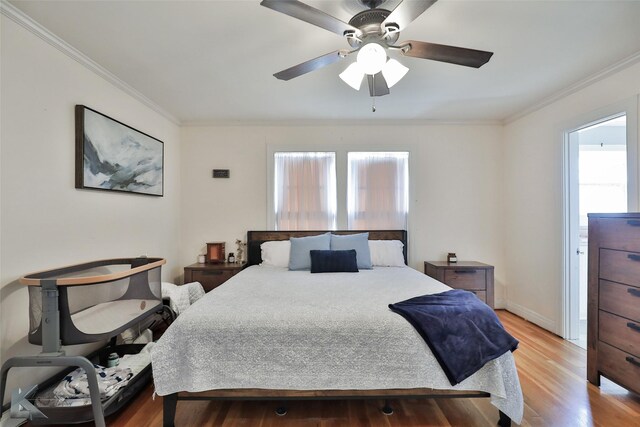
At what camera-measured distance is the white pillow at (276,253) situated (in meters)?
3.36

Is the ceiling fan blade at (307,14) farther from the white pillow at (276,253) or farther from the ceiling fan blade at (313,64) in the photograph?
the white pillow at (276,253)

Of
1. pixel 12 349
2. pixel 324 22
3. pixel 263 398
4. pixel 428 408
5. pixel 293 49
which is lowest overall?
pixel 428 408

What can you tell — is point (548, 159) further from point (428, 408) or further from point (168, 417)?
point (168, 417)

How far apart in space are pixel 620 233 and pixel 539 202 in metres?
1.33

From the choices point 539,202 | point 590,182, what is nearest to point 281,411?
point 539,202

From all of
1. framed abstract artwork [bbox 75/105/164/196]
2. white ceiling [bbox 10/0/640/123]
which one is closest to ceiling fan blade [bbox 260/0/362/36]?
white ceiling [bbox 10/0/640/123]

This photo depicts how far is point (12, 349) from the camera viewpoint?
1759 millimetres

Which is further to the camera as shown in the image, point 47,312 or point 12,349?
point 12,349

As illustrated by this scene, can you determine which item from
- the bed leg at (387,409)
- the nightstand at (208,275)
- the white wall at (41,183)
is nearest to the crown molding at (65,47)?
the white wall at (41,183)

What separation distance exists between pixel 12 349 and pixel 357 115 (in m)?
3.65

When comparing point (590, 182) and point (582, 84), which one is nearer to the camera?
point (582, 84)

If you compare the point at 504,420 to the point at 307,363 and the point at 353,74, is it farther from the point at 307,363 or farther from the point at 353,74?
the point at 353,74

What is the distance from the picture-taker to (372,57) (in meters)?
1.59

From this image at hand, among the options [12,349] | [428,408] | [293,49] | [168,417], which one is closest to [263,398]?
[168,417]
